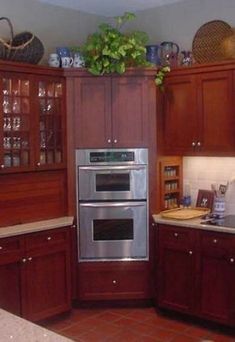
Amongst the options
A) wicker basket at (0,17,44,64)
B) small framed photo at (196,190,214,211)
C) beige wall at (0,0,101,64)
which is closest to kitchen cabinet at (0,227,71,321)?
small framed photo at (196,190,214,211)

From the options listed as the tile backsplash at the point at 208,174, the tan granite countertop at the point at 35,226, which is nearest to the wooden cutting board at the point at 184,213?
the tile backsplash at the point at 208,174

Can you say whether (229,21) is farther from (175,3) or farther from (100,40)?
(100,40)

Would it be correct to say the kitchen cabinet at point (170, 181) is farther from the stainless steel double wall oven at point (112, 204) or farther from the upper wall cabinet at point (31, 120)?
the upper wall cabinet at point (31, 120)

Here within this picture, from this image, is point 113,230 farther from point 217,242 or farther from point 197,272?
point 217,242

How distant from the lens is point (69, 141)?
14.1 feet

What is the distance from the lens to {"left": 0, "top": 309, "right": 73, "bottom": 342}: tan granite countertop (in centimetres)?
144

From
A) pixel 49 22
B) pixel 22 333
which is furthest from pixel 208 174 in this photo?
pixel 22 333

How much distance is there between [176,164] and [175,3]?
1.61 m

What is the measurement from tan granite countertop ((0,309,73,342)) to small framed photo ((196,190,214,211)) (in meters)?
3.07

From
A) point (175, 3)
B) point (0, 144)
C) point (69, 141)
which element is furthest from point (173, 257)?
point (175, 3)

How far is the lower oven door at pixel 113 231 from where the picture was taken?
169 inches

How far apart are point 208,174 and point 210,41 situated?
125 centimetres

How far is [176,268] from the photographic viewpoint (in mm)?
4078

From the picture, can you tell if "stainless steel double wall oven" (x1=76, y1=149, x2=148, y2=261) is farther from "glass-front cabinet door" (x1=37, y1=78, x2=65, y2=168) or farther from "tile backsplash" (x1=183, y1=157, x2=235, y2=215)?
"tile backsplash" (x1=183, y1=157, x2=235, y2=215)
